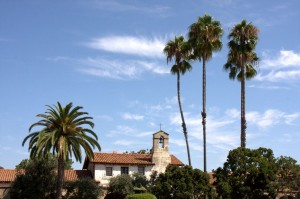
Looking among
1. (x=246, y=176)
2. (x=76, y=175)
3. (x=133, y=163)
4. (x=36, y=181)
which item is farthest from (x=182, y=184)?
(x=76, y=175)

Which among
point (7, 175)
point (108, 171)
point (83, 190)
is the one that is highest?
point (108, 171)

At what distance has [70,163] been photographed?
81.4 meters

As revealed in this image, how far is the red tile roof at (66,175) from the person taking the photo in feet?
178

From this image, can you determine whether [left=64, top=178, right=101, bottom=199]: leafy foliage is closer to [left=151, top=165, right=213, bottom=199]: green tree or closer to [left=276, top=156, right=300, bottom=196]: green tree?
[left=151, top=165, right=213, bottom=199]: green tree

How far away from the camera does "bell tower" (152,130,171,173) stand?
5856 cm

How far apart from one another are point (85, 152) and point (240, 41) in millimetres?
20579

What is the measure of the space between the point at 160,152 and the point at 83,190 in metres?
12.1

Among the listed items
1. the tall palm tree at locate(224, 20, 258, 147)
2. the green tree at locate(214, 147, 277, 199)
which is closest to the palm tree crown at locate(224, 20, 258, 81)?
the tall palm tree at locate(224, 20, 258, 147)

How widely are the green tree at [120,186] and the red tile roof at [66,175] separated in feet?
13.8

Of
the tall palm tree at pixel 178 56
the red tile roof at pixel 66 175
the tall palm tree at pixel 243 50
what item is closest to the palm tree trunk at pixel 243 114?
the tall palm tree at pixel 243 50

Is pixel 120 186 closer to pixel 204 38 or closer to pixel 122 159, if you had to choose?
pixel 122 159

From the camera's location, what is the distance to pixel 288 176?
46.1 meters

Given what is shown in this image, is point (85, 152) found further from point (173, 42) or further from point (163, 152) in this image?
point (173, 42)

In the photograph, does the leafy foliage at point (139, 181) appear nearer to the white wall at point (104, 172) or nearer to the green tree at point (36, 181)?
the white wall at point (104, 172)
